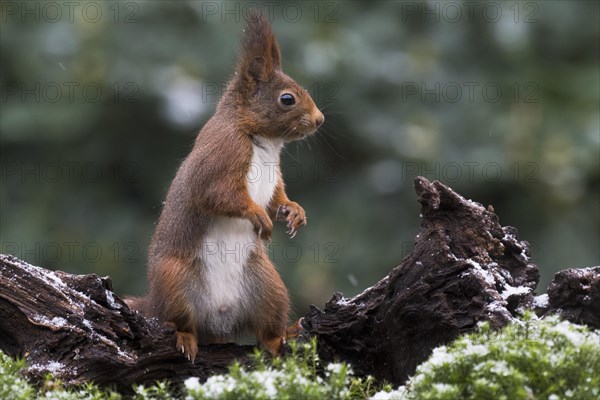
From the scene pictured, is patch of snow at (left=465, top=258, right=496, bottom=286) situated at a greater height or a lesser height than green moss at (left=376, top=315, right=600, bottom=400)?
greater

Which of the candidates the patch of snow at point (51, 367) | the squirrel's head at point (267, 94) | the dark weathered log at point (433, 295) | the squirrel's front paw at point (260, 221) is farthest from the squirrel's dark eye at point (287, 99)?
the patch of snow at point (51, 367)

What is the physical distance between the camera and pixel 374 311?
15.5 feet

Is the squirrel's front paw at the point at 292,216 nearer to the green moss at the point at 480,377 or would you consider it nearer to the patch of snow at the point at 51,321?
the patch of snow at the point at 51,321

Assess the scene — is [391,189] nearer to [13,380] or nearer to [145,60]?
[145,60]

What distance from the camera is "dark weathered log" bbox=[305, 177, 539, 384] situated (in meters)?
4.46

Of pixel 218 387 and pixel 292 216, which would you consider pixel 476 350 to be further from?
pixel 292 216

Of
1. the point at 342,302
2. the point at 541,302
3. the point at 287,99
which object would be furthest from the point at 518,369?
the point at 287,99

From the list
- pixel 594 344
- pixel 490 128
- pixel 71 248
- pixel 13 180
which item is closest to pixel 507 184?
pixel 490 128

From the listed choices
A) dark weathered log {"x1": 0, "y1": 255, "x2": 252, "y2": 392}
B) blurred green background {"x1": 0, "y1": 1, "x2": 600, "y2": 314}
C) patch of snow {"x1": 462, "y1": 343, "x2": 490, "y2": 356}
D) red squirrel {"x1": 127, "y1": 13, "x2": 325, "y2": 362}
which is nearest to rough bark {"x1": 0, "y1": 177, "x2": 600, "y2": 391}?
dark weathered log {"x1": 0, "y1": 255, "x2": 252, "y2": 392}

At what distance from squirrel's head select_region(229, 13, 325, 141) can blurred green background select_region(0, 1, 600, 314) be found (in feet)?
7.79

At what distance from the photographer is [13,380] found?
150 inches

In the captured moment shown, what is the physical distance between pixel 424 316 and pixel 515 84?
4.32 m

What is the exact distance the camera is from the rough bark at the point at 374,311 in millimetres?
4418

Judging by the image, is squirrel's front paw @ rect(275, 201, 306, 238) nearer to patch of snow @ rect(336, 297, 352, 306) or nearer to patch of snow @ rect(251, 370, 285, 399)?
patch of snow @ rect(336, 297, 352, 306)
